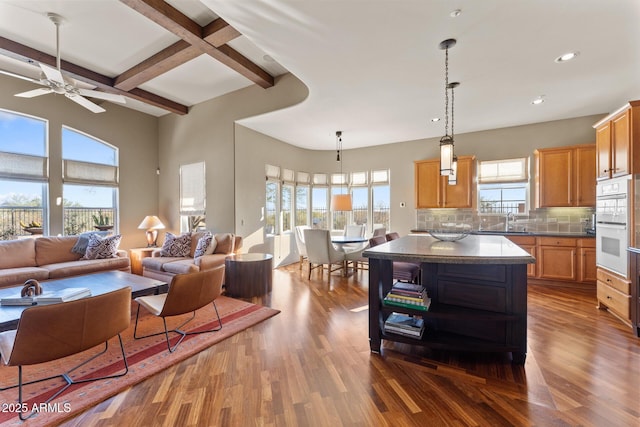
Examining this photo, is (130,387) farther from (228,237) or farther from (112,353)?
(228,237)

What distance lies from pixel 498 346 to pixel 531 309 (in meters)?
1.80

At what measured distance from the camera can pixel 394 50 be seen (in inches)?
109

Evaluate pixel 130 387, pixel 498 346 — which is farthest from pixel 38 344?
pixel 498 346

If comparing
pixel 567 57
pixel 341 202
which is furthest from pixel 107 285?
pixel 567 57

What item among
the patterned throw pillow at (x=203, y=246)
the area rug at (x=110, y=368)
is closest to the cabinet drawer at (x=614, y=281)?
the area rug at (x=110, y=368)

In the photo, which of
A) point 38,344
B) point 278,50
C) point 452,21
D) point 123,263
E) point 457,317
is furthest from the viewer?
point 123,263

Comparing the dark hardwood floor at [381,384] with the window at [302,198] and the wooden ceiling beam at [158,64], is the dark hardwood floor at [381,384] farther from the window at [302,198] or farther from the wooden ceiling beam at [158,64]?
the window at [302,198]

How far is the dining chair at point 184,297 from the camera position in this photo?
7.85 feet

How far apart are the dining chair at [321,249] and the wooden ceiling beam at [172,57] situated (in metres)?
3.14

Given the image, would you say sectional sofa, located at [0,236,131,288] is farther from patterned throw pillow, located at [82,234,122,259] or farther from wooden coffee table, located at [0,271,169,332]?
wooden coffee table, located at [0,271,169,332]

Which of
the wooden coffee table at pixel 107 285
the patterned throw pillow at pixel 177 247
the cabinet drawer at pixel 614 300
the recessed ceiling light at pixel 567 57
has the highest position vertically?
the recessed ceiling light at pixel 567 57

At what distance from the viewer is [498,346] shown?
7.13 feet

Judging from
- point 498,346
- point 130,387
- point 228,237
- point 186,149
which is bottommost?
point 130,387

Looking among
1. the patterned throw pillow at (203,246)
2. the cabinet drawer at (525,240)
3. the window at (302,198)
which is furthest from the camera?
the window at (302,198)
